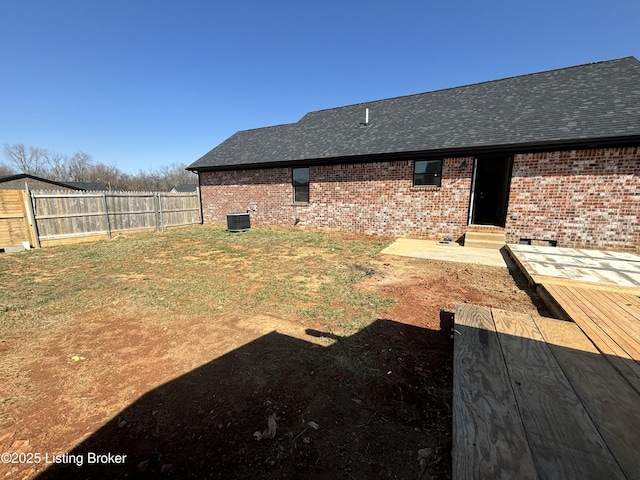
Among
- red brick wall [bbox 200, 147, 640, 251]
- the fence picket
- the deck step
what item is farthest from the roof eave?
the fence picket

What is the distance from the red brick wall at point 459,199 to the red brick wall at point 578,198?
0.02 meters

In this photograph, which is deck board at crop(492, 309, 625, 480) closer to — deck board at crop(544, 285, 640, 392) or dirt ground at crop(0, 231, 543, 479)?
deck board at crop(544, 285, 640, 392)

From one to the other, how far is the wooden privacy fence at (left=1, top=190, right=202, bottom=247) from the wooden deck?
13.1 m

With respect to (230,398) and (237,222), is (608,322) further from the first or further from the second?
(237,222)

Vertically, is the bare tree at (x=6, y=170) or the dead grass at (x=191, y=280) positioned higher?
the bare tree at (x=6, y=170)

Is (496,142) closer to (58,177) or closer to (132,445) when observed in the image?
(132,445)

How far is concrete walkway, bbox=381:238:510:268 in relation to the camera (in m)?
6.83

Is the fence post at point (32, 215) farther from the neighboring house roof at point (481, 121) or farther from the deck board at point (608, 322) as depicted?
the deck board at point (608, 322)

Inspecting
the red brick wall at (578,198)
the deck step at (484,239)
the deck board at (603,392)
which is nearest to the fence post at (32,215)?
the deck board at (603,392)

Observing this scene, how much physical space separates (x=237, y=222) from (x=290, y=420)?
1102 cm

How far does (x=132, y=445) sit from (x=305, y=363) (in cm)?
151

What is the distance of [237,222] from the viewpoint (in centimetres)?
1233

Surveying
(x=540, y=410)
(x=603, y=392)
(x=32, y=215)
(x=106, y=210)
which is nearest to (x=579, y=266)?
(x=603, y=392)

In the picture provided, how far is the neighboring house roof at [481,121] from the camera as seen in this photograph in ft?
25.5
